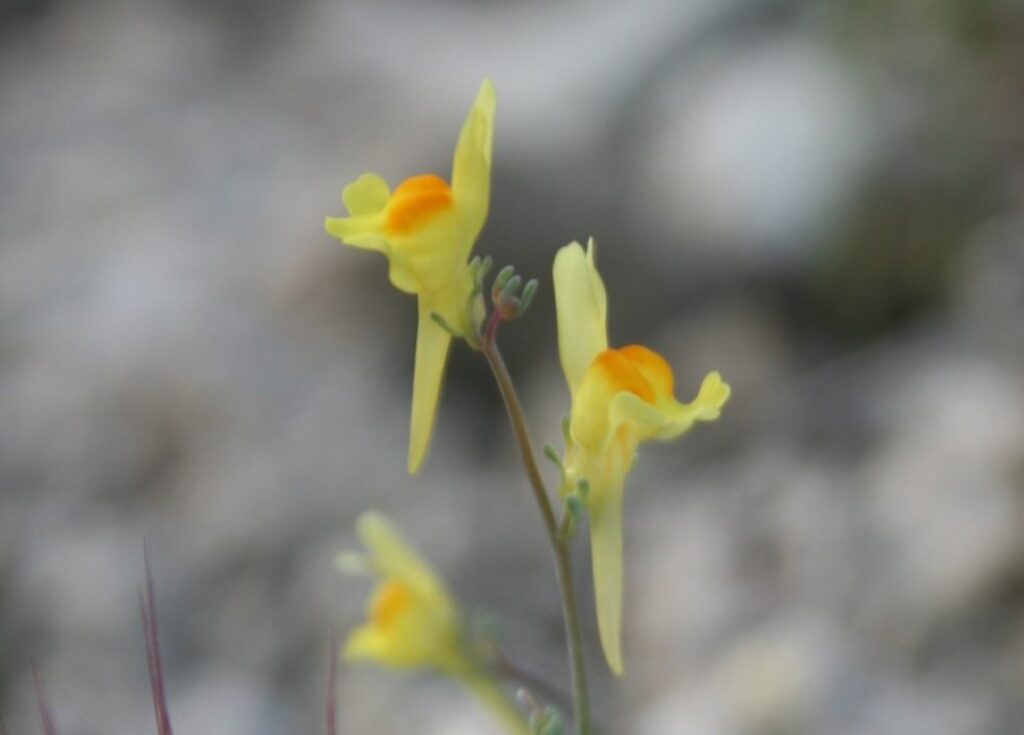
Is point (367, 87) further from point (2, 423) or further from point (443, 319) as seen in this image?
point (443, 319)

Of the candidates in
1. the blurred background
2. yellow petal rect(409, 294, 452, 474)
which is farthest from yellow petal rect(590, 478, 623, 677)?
the blurred background

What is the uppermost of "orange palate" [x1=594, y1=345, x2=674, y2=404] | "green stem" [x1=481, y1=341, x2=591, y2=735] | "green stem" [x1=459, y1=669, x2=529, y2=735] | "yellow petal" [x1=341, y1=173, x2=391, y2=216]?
"yellow petal" [x1=341, y1=173, x2=391, y2=216]

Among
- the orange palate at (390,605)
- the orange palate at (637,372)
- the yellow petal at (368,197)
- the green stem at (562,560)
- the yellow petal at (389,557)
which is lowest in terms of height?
the green stem at (562,560)

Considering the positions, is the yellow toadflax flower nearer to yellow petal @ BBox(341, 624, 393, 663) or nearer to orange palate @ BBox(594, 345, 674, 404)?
yellow petal @ BBox(341, 624, 393, 663)

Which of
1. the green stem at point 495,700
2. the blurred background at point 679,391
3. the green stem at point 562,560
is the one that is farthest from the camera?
the blurred background at point 679,391

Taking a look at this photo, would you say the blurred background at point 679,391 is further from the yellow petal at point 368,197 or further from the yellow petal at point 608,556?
the yellow petal at point 368,197

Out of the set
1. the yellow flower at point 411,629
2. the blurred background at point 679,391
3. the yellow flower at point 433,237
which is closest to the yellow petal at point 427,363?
the yellow flower at point 433,237

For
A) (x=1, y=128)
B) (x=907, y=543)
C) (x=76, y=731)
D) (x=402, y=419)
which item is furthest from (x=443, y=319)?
(x=1, y=128)
